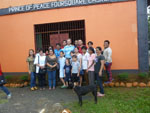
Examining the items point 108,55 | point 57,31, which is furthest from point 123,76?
point 57,31

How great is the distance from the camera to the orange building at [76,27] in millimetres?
5781

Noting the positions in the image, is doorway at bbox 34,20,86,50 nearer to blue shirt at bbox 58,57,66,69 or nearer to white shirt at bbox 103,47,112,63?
blue shirt at bbox 58,57,66,69

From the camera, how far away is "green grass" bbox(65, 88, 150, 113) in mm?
3277

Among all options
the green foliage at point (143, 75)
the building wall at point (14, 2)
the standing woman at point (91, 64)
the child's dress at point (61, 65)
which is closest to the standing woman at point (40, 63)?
the child's dress at point (61, 65)

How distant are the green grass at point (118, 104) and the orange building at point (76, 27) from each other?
1.99 meters

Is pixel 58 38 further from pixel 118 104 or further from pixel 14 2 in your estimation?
pixel 118 104

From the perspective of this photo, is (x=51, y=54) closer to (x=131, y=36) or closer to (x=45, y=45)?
(x=45, y=45)

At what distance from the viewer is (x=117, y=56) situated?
6004 millimetres

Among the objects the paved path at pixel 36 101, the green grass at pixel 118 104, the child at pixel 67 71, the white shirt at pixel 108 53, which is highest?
the white shirt at pixel 108 53

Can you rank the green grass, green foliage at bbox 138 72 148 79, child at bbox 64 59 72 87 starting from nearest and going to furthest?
→ the green grass → child at bbox 64 59 72 87 → green foliage at bbox 138 72 148 79

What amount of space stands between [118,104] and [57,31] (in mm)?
4686

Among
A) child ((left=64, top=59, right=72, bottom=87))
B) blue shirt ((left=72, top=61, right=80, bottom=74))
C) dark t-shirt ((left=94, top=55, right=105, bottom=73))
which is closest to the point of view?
dark t-shirt ((left=94, top=55, right=105, bottom=73))

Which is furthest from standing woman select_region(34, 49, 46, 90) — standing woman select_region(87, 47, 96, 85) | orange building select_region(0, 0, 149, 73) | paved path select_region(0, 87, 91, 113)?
standing woman select_region(87, 47, 96, 85)

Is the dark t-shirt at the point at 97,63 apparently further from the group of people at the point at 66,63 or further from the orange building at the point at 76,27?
the orange building at the point at 76,27
